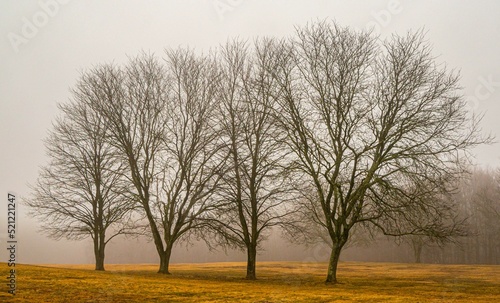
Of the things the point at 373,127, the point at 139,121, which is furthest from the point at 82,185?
the point at 373,127

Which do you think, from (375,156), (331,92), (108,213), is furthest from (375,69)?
(108,213)

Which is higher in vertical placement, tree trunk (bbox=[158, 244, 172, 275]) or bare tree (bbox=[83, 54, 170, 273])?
bare tree (bbox=[83, 54, 170, 273])

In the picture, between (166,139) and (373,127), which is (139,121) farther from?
(373,127)

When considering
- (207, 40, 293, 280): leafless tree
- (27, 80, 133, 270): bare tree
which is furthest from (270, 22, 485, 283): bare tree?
(27, 80, 133, 270): bare tree

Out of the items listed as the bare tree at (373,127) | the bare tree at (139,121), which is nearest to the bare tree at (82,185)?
the bare tree at (139,121)

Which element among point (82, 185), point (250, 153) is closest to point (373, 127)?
point (250, 153)

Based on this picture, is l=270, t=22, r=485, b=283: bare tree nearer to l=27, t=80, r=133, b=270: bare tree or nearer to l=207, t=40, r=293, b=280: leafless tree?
l=207, t=40, r=293, b=280: leafless tree

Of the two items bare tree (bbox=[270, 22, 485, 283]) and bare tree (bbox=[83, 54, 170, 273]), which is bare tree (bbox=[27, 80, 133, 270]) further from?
bare tree (bbox=[270, 22, 485, 283])

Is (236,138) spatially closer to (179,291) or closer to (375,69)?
(375,69)

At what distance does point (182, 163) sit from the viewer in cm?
2955

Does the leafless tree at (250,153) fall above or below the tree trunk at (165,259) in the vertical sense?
above

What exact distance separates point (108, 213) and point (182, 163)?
686 centimetres

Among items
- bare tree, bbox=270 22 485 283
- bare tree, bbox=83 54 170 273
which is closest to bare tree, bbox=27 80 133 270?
bare tree, bbox=83 54 170 273

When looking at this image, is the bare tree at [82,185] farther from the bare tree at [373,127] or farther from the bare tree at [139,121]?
the bare tree at [373,127]
